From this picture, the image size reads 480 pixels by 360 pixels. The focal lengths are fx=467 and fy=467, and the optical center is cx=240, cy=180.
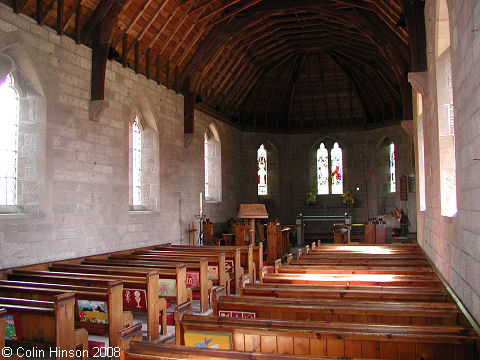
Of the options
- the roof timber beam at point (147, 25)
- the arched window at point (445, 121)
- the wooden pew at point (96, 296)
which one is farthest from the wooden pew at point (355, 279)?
the roof timber beam at point (147, 25)

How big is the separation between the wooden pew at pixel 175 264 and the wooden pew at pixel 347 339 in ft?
11.5

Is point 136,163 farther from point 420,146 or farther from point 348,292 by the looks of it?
point 348,292

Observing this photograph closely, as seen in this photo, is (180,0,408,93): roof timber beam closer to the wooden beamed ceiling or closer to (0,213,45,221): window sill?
the wooden beamed ceiling

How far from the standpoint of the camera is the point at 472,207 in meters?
3.31

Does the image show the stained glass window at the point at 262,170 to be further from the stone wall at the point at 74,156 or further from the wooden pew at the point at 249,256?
the wooden pew at the point at 249,256

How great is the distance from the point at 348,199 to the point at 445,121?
1256cm

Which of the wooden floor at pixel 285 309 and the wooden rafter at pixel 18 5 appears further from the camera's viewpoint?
the wooden rafter at pixel 18 5

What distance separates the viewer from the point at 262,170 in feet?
60.7

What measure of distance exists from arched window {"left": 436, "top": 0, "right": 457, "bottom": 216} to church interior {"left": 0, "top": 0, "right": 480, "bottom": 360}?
0.02m

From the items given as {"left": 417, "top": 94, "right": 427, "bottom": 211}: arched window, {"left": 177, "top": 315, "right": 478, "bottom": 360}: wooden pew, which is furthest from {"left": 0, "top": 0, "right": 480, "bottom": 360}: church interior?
{"left": 417, "top": 94, "right": 427, "bottom": 211}: arched window

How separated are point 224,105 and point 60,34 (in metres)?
8.31

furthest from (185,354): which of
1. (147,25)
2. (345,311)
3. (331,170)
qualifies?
(331,170)

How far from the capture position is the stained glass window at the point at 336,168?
1848 cm

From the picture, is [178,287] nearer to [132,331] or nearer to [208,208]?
[132,331]
